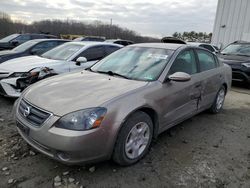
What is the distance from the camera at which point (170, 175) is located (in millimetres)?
2879

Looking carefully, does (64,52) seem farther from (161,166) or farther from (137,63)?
(161,166)

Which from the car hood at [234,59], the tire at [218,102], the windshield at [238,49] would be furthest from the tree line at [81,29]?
the tire at [218,102]

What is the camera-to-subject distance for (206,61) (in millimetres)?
4617

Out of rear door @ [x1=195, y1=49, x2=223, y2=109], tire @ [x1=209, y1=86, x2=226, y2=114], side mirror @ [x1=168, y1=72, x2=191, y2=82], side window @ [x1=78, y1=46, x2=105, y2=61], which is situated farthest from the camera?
side window @ [x1=78, y1=46, x2=105, y2=61]

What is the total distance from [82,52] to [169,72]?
329 cm

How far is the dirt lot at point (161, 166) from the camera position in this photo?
2.70 meters

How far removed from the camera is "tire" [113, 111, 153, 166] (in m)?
2.75

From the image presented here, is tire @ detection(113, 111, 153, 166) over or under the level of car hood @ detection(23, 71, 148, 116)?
under

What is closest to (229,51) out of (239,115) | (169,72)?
(239,115)

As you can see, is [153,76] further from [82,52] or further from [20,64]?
[20,64]

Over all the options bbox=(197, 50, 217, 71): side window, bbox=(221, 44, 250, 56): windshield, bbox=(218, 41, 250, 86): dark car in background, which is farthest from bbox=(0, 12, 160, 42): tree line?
bbox=(197, 50, 217, 71): side window

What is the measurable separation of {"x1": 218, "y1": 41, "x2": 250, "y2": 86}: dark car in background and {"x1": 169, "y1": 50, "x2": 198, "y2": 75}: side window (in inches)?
184

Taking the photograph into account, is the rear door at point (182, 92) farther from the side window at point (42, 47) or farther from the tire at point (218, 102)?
the side window at point (42, 47)

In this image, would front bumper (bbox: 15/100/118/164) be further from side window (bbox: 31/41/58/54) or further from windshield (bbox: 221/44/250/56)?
windshield (bbox: 221/44/250/56)
